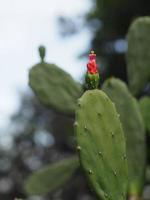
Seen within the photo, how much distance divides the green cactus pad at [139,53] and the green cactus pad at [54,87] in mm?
347

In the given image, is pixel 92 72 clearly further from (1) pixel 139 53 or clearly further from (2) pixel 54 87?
(1) pixel 139 53

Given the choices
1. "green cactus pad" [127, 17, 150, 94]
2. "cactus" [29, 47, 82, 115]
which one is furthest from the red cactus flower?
"green cactus pad" [127, 17, 150, 94]

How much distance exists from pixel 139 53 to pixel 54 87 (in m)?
0.48

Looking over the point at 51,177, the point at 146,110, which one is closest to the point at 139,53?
the point at 146,110

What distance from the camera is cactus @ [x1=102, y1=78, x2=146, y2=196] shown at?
123 inches

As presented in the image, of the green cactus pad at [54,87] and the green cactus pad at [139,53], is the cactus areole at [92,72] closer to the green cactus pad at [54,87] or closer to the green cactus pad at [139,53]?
the green cactus pad at [54,87]

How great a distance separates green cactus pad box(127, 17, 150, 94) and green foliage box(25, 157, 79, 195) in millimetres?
582

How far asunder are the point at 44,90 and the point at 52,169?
64cm

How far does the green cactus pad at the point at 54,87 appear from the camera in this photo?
3221mm

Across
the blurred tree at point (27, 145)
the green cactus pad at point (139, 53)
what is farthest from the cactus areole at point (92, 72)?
the blurred tree at point (27, 145)

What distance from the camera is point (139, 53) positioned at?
134 inches

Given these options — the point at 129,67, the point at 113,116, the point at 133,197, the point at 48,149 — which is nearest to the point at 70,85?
the point at 129,67

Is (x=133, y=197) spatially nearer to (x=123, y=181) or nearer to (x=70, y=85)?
(x=70, y=85)

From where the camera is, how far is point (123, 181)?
2146 millimetres
